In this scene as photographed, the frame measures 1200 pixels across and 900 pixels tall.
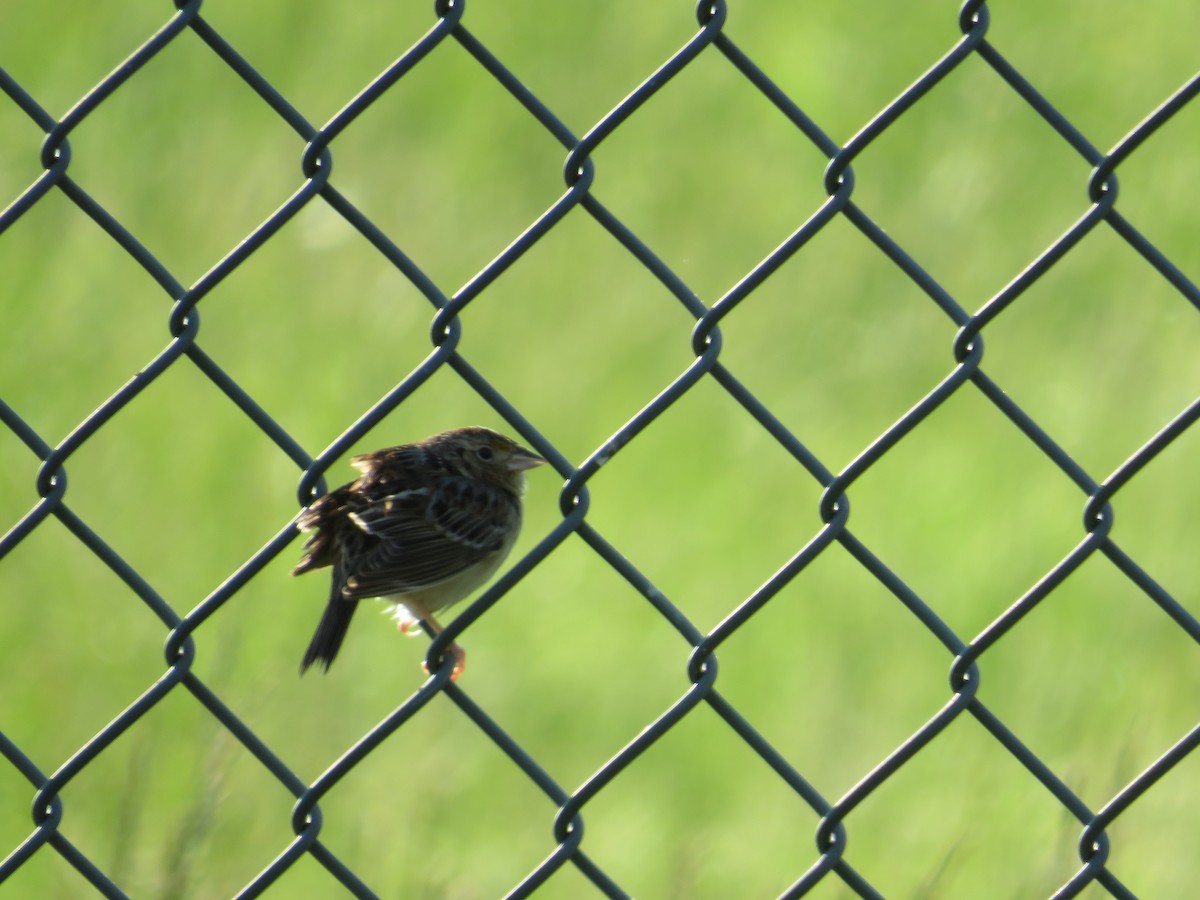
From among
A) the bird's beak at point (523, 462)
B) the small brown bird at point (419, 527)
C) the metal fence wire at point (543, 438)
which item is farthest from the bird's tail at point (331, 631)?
the metal fence wire at point (543, 438)

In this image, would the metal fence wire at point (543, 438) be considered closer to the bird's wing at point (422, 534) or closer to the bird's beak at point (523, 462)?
the bird's wing at point (422, 534)

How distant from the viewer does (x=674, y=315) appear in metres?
9.88

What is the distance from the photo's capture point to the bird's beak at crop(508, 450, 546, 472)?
5.72 m

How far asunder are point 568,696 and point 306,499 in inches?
182

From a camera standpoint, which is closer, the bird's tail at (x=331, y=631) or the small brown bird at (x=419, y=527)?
the bird's tail at (x=331, y=631)

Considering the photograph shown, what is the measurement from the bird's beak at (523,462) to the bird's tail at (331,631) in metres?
0.82

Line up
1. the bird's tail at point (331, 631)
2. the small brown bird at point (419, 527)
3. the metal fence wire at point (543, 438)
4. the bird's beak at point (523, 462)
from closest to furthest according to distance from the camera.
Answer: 1. the metal fence wire at point (543, 438)
2. the bird's tail at point (331, 631)
3. the small brown bird at point (419, 527)
4. the bird's beak at point (523, 462)

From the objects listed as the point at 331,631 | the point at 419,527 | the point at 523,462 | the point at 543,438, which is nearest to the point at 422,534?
the point at 419,527

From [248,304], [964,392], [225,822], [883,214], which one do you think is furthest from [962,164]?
[225,822]

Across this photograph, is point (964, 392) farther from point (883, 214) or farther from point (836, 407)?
point (883, 214)

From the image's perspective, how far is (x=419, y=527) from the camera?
5262mm

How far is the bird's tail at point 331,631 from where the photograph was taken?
15.8 ft

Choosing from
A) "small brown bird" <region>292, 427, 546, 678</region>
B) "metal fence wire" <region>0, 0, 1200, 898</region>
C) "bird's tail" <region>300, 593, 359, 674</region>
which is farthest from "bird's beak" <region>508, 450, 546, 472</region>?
"metal fence wire" <region>0, 0, 1200, 898</region>

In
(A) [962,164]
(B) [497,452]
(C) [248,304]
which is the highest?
(C) [248,304]
